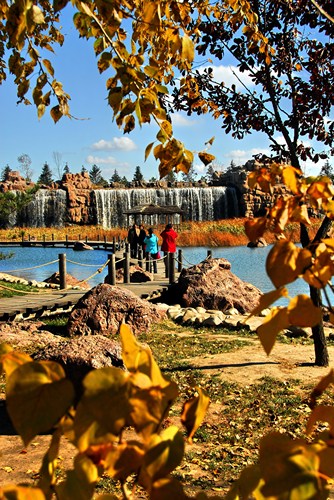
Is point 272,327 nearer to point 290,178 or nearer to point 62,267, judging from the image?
point 290,178

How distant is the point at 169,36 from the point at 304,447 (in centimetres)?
160

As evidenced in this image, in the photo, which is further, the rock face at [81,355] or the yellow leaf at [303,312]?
the rock face at [81,355]

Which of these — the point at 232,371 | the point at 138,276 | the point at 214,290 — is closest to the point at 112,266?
the point at 214,290

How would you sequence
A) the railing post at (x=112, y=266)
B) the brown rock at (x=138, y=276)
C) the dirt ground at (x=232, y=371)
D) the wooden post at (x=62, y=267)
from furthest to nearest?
the brown rock at (x=138, y=276), the wooden post at (x=62, y=267), the railing post at (x=112, y=266), the dirt ground at (x=232, y=371)

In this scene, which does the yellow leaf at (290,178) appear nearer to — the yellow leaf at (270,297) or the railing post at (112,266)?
the yellow leaf at (270,297)

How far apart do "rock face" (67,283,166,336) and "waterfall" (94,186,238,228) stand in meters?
36.2

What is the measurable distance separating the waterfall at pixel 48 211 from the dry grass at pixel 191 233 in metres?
1.45

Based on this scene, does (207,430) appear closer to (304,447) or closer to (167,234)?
(304,447)

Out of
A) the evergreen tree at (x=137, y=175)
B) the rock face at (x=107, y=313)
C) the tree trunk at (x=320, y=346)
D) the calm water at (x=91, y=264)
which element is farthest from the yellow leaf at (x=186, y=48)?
the evergreen tree at (x=137, y=175)

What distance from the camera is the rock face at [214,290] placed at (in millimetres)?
9648

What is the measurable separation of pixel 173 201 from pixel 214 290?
35.1 meters

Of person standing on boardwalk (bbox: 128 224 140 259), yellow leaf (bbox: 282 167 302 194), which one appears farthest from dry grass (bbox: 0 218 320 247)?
yellow leaf (bbox: 282 167 302 194)

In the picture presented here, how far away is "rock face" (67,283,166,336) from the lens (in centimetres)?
743

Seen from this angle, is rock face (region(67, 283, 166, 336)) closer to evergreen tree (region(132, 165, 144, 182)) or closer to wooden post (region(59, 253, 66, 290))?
wooden post (region(59, 253, 66, 290))
